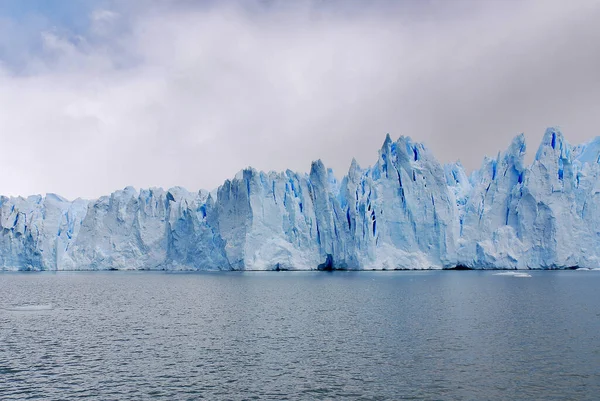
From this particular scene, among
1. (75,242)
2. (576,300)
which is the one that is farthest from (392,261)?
(75,242)

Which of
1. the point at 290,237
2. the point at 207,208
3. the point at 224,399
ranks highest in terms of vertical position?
the point at 207,208

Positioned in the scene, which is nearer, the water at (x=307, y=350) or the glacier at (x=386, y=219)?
the water at (x=307, y=350)

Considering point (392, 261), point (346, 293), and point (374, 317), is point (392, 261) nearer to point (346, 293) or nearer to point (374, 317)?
point (346, 293)

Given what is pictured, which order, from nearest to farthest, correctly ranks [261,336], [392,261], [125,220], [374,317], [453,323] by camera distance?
[261,336]
[453,323]
[374,317]
[392,261]
[125,220]

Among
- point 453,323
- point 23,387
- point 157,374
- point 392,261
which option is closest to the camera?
point 23,387

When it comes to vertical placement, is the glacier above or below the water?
above
